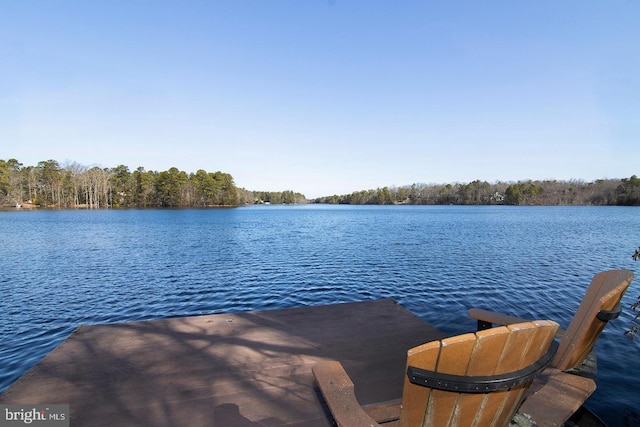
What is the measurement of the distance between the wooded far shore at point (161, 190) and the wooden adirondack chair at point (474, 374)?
93.7m

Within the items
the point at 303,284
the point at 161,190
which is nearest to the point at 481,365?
the point at 303,284

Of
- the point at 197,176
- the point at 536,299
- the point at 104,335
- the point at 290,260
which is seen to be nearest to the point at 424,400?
the point at 104,335

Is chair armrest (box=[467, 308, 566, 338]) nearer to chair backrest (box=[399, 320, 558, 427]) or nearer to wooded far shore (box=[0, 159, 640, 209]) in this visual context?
chair backrest (box=[399, 320, 558, 427])

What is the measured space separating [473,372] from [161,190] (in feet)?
318

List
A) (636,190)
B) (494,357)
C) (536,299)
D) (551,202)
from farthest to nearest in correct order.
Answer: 1. (551,202)
2. (636,190)
3. (536,299)
4. (494,357)

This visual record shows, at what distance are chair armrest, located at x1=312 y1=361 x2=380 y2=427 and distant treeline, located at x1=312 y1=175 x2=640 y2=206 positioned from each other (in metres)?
122

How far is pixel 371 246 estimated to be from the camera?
19797 mm

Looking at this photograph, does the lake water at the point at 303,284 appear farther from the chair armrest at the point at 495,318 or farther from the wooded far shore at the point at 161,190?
the wooded far shore at the point at 161,190

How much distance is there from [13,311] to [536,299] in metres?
15.3

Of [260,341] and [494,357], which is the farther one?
[260,341]

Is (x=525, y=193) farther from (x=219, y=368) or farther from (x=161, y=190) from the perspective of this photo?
(x=219, y=368)

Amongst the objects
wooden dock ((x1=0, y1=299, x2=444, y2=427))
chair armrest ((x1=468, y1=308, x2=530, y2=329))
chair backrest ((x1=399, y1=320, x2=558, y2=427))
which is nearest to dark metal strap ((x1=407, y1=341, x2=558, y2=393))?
chair backrest ((x1=399, y1=320, x2=558, y2=427))

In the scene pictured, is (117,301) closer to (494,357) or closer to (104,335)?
(104,335)

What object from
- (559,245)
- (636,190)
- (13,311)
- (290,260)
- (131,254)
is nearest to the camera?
(13,311)
